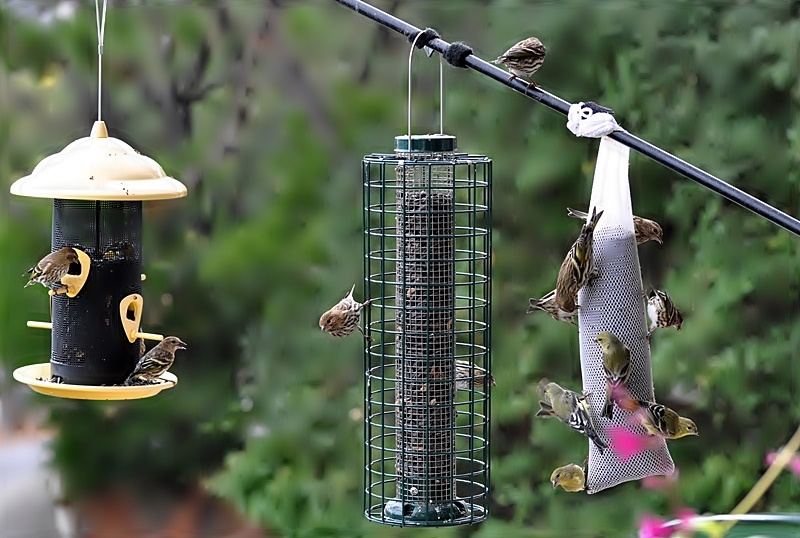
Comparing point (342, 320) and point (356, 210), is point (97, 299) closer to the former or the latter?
point (342, 320)

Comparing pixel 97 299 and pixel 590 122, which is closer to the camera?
pixel 590 122

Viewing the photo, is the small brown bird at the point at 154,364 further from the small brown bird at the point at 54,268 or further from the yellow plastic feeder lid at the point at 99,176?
the yellow plastic feeder lid at the point at 99,176

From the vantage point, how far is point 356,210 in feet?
14.1

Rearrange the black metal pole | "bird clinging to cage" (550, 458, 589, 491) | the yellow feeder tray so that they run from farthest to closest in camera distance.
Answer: the yellow feeder tray
"bird clinging to cage" (550, 458, 589, 491)
the black metal pole

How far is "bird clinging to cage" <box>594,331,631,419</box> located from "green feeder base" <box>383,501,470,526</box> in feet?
1.65

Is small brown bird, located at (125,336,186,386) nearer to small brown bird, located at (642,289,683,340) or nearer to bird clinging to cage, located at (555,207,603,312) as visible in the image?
bird clinging to cage, located at (555,207,603,312)

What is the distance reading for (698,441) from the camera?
4.36m

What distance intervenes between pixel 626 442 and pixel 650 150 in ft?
2.25

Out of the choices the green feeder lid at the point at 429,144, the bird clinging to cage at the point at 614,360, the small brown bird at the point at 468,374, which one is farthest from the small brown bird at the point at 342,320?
the bird clinging to cage at the point at 614,360

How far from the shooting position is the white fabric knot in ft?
6.85

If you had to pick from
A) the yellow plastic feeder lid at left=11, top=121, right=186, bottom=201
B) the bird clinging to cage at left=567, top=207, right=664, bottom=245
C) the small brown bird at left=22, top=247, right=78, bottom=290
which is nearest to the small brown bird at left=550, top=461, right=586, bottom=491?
the bird clinging to cage at left=567, top=207, right=664, bottom=245

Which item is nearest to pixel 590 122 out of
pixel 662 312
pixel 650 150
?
pixel 650 150

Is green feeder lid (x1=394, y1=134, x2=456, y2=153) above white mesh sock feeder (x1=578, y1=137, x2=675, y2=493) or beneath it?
above

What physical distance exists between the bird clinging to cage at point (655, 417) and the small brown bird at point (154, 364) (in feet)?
3.56
